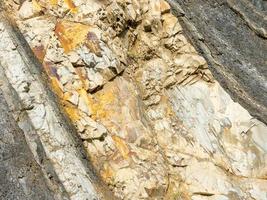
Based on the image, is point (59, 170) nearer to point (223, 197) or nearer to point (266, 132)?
point (223, 197)

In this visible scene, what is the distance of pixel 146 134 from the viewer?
7.13m

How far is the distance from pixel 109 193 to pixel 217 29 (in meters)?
3.67

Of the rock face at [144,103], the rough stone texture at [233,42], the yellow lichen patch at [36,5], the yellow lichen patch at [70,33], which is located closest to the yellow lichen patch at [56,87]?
the rock face at [144,103]

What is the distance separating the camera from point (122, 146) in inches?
269

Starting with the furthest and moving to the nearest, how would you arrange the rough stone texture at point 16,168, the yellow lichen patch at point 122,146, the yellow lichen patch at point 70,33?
the yellow lichen patch at point 70,33 < the yellow lichen patch at point 122,146 < the rough stone texture at point 16,168

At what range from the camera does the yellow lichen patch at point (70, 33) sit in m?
7.38

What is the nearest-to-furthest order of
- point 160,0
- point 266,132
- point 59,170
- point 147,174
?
point 59,170 < point 147,174 < point 266,132 < point 160,0

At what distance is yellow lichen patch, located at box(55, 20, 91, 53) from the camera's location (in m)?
7.38

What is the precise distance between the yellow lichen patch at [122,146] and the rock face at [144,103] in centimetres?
2

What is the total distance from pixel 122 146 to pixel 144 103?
3.45ft

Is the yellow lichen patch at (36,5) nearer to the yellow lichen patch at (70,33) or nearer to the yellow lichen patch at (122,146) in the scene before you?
the yellow lichen patch at (70,33)

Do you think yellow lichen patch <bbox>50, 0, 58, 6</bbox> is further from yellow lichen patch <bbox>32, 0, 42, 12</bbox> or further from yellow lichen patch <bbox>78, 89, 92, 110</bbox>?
yellow lichen patch <bbox>78, 89, 92, 110</bbox>

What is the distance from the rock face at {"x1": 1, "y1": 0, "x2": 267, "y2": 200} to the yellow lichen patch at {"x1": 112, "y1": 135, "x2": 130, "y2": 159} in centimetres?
2

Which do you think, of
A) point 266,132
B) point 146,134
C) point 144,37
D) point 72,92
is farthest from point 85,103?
point 266,132
